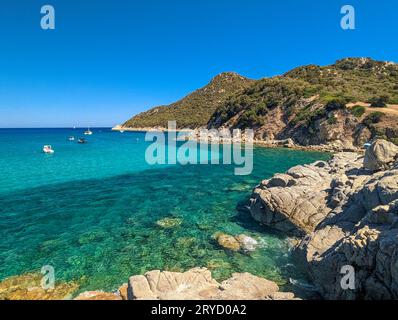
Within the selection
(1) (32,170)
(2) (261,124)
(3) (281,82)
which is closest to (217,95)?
(3) (281,82)

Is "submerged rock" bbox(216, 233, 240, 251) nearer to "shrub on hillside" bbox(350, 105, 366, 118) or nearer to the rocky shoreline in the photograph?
the rocky shoreline

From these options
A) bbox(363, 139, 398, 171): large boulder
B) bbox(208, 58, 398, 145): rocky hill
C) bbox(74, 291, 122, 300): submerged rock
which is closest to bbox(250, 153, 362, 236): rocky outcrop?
bbox(363, 139, 398, 171): large boulder

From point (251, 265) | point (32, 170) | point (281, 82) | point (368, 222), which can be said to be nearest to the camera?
point (368, 222)

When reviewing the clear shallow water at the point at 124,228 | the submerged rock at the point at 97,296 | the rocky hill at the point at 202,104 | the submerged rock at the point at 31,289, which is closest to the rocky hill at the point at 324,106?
the rocky hill at the point at 202,104

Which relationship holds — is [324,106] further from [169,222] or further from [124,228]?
[124,228]

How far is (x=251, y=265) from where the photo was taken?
1380 cm

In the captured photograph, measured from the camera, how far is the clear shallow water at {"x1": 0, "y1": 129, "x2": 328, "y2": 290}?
13.7 m

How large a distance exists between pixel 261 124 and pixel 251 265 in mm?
76180

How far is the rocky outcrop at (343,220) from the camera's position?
903 centimetres

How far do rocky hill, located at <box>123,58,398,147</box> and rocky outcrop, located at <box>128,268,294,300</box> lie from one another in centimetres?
5150

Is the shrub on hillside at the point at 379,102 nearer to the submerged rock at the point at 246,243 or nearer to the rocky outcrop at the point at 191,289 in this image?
the submerged rock at the point at 246,243

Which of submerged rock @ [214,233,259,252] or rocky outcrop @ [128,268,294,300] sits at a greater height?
rocky outcrop @ [128,268,294,300]

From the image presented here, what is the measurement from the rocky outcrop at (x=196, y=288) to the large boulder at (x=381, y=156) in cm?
1365
